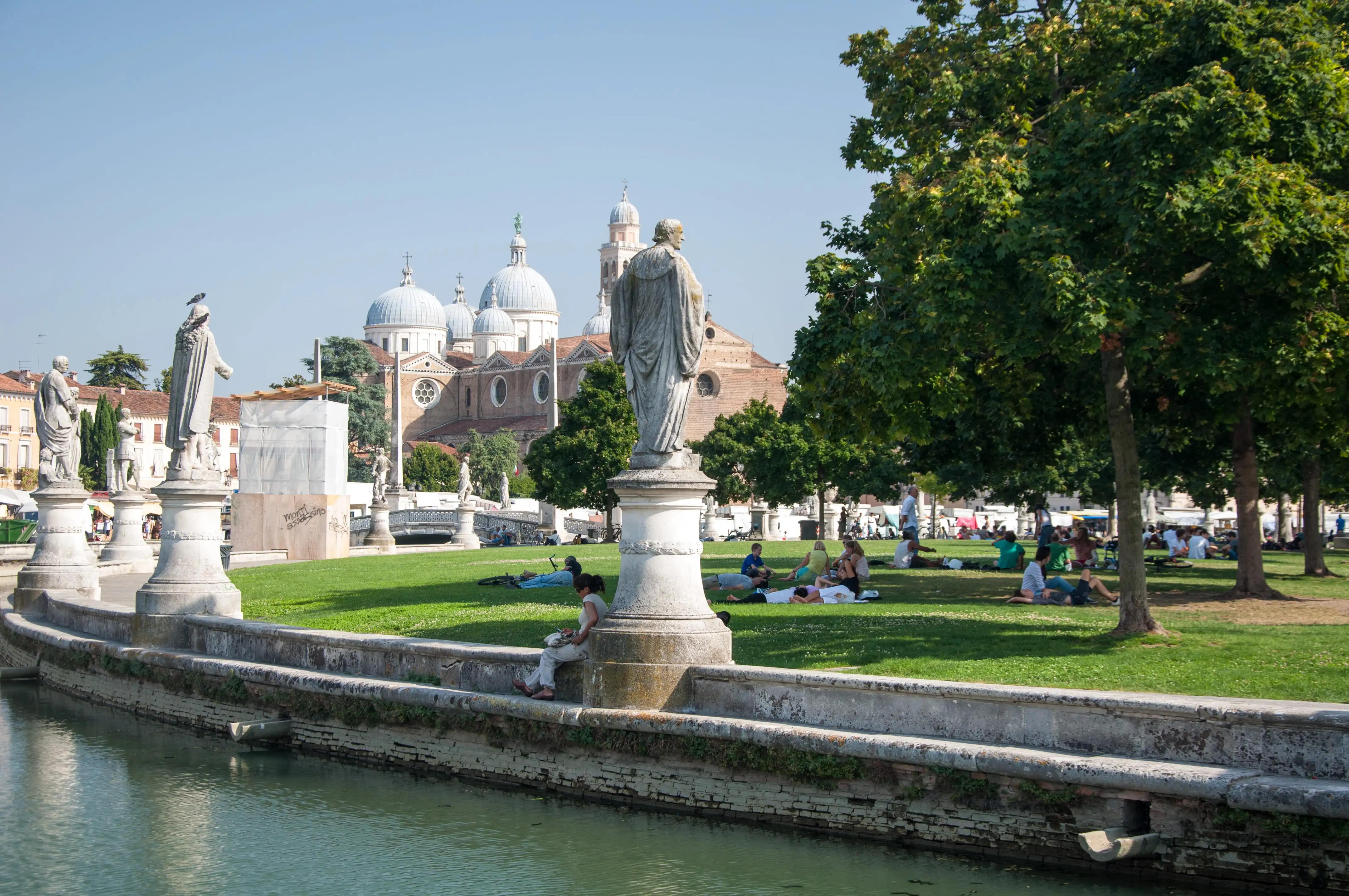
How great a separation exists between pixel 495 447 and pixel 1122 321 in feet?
335

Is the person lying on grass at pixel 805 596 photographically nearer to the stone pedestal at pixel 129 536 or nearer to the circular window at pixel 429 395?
the stone pedestal at pixel 129 536

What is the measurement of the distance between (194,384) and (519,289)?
14969 centimetres

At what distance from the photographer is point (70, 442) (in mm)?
20984

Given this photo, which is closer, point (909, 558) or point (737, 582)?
point (737, 582)

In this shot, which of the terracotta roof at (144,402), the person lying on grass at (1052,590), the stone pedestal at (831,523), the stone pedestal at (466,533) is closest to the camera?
the person lying on grass at (1052,590)

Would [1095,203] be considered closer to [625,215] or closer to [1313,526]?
[1313,526]

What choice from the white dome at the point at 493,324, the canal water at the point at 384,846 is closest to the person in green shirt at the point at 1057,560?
the canal water at the point at 384,846

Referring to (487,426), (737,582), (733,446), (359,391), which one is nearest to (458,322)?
(487,426)

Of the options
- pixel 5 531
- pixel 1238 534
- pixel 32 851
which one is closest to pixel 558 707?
pixel 32 851

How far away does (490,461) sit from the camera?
110938 millimetres

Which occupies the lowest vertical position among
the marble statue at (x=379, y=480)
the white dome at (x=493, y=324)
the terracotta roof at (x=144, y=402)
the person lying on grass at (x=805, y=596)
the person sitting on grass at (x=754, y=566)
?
the person lying on grass at (x=805, y=596)

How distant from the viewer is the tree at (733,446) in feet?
230

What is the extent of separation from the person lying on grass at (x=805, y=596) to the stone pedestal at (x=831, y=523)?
40.7 m

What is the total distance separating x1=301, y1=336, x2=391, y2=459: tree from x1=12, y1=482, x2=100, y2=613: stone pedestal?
8221cm
